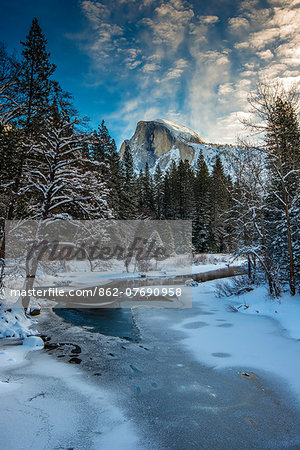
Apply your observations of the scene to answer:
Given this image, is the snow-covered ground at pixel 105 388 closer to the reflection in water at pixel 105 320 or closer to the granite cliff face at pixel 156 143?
the reflection in water at pixel 105 320

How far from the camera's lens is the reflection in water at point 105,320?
30.7 ft

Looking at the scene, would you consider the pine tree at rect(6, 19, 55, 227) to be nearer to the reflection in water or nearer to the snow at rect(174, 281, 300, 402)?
the reflection in water

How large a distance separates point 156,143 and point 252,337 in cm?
16134

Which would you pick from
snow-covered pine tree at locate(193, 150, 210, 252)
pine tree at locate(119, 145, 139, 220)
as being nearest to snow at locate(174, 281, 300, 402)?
pine tree at locate(119, 145, 139, 220)

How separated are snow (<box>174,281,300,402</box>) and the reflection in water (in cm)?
200

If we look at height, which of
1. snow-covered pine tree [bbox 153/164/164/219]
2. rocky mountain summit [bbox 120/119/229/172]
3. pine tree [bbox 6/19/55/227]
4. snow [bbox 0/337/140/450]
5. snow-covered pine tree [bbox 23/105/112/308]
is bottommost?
snow [bbox 0/337/140/450]

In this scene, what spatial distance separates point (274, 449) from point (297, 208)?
381 inches

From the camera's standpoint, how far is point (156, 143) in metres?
159

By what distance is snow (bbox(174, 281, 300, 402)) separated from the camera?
589 cm

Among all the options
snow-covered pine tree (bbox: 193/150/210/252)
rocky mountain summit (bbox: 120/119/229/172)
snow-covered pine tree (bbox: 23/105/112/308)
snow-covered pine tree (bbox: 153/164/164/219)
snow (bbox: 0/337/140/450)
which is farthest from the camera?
rocky mountain summit (bbox: 120/119/229/172)

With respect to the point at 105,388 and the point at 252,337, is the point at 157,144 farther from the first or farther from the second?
the point at 105,388

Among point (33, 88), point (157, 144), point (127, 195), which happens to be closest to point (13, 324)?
point (33, 88)

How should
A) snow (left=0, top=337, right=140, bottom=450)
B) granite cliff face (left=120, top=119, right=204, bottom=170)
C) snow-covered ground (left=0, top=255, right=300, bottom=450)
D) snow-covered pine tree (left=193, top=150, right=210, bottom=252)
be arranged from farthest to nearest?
granite cliff face (left=120, top=119, right=204, bottom=170), snow-covered pine tree (left=193, top=150, right=210, bottom=252), snow-covered ground (left=0, top=255, right=300, bottom=450), snow (left=0, top=337, right=140, bottom=450)

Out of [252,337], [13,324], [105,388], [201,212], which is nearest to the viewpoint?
[105,388]
